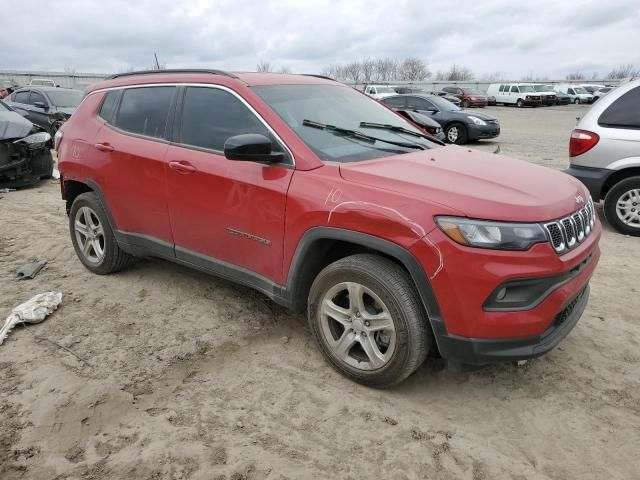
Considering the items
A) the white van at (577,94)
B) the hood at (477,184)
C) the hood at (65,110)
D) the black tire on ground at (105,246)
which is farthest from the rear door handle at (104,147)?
the white van at (577,94)

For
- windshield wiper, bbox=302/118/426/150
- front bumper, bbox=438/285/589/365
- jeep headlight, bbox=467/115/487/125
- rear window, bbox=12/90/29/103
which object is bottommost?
jeep headlight, bbox=467/115/487/125

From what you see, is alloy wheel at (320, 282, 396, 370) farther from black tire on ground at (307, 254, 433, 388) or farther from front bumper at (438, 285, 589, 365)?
front bumper at (438, 285, 589, 365)

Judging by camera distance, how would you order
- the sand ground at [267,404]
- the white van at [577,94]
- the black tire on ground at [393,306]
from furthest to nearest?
the white van at [577,94], the black tire on ground at [393,306], the sand ground at [267,404]

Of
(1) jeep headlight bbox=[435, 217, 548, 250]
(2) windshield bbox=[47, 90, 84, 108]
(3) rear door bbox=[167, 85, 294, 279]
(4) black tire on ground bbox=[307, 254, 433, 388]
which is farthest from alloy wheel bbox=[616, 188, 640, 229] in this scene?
(2) windshield bbox=[47, 90, 84, 108]

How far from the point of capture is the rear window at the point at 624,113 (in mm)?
5656

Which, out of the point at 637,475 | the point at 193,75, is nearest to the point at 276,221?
the point at 193,75

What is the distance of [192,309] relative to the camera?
13.0ft

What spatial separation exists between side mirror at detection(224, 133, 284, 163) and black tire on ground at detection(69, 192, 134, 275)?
1.93 meters

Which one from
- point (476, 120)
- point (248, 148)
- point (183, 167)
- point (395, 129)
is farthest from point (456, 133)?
point (248, 148)

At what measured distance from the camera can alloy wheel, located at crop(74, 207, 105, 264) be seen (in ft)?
14.8

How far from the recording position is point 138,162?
3.83 metres

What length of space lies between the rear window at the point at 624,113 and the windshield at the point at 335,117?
3.13 metres

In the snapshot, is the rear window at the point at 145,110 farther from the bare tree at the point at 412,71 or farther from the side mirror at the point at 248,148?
the bare tree at the point at 412,71

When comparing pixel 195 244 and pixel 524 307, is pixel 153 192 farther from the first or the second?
pixel 524 307
